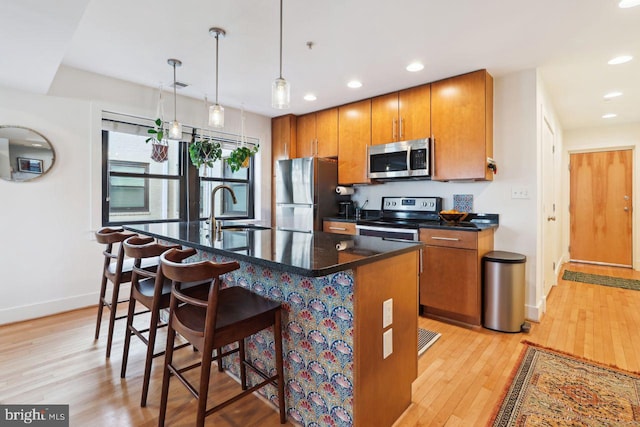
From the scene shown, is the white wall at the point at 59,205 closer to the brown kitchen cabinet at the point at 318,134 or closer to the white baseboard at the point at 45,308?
the white baseboard at the point at 45,308

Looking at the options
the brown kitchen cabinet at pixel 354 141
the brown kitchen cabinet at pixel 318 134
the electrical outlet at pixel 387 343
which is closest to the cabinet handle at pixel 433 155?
the brown kitchen cabinet at pixel 354 141

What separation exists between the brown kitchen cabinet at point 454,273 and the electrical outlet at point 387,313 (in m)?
1.60

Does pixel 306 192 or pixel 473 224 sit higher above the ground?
pixel 306 192

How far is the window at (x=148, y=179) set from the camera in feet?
11.3

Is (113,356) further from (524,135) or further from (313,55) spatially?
(524,135)

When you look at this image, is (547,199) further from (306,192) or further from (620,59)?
(306,192)

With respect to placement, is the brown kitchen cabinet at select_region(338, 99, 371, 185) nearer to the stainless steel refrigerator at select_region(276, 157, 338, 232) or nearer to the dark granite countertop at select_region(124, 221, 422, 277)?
the stainless steel refrigerator at select_region(276, 157, 338, 232)

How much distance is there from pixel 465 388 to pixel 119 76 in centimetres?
402

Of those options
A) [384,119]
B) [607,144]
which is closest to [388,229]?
[384,119]

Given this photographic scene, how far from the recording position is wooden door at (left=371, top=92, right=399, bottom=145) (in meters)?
3.62

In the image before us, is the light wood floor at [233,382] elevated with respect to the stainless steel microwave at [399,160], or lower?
lower

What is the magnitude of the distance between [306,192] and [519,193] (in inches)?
90.7

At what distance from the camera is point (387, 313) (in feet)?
4.98

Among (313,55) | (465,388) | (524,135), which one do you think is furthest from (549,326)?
(313,55)
